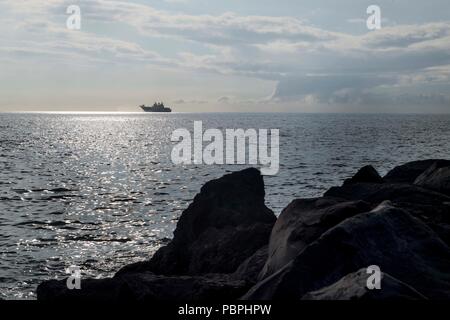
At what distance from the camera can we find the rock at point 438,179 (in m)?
17.6

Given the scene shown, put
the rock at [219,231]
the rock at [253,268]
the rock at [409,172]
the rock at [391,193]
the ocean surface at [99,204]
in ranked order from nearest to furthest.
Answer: the rock at [253,268]
the rock at [219,231]
the rock at [391,193]
the ocean surface at [99,204]
the rock at [409,172]

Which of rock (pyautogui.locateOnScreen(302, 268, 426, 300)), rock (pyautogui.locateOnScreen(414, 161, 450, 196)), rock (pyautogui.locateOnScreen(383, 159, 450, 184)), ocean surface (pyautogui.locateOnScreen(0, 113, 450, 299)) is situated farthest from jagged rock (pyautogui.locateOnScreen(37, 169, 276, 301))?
→ rock (pyautogui.locateOnScreen(383, 159, 450, 184))

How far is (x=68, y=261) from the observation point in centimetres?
1906

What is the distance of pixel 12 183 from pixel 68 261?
2529cm

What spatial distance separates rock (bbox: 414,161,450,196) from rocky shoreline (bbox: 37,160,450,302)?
57mm

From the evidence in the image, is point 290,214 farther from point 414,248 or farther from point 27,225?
point 27,225

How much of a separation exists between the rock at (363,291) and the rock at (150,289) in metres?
3.15

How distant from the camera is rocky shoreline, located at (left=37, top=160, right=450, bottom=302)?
7.79 m

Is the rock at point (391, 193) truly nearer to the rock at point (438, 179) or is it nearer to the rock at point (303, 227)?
the rock at point (438, 179)

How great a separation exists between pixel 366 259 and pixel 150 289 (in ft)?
16.1

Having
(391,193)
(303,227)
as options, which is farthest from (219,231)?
(303,227)

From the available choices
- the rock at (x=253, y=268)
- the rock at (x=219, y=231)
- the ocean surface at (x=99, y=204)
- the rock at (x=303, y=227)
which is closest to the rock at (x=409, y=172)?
the ocean surface at (x=99, y=204)

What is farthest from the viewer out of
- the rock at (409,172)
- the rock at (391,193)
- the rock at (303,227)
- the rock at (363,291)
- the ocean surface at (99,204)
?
the rock at (409,172)
